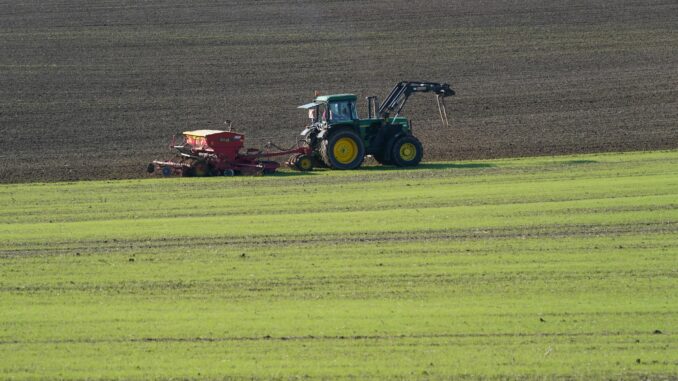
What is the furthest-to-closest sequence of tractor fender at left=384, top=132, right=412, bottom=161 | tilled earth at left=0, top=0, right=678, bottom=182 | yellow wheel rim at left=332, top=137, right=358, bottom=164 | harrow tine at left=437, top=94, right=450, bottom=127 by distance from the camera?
tilled earth at left=0, top=0, right=678, bottom=182, harrow tine at left=437, top=94, right=450, bottom=127, tractor fender at left=384, top=132, right=412, bottom=161, yellow wheel rim at left=332, top=137, right=358, bottom=164

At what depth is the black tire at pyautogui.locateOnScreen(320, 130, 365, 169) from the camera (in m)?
26.0

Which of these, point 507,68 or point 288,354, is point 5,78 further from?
point 288,354

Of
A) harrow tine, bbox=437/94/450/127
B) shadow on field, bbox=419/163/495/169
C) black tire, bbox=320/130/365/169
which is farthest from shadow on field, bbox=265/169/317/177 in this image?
harrow tine, bbox=437/94/450/127

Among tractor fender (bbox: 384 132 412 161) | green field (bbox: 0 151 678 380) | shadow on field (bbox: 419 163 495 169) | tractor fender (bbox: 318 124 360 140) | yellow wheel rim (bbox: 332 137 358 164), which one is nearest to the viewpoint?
green field (bbox: 0 151 678 380)

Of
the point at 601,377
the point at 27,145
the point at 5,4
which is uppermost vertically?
the point at 5,4

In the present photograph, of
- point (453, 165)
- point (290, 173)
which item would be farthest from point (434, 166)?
point (290, 173)

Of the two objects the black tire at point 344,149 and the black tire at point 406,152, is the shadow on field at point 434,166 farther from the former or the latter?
the black tire at point 344,149

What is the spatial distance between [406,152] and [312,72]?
12518 mm

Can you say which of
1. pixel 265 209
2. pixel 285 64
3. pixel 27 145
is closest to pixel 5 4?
pixel 285 64

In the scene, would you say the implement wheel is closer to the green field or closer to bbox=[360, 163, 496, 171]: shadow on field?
bbox=[360, 163, 496, 171]: shadow on field

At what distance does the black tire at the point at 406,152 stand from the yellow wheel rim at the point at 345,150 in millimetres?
961

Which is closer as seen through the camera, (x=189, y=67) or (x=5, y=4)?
(x=189, y=67)

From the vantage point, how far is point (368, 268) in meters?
14.6

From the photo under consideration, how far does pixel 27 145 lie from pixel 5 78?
8112 mm
